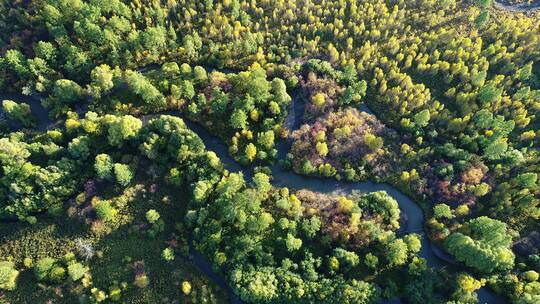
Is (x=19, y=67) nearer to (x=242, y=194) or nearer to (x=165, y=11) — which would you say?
(x=165, y=11)

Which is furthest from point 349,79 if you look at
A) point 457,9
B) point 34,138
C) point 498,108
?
point 34,138

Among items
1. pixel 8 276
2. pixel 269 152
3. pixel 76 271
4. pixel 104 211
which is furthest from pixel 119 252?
pixel 269 152

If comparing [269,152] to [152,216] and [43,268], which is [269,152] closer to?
[152,216]

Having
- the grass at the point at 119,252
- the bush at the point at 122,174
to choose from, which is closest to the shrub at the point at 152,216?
Result: the grass at the point at 119,252

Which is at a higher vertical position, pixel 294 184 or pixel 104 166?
pixel 104 166

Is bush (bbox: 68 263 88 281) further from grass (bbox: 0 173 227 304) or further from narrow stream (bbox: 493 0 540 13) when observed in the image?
narrow stream (bbox: 493 0 540 13)

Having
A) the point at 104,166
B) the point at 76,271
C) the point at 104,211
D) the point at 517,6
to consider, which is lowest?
the point at 76,271

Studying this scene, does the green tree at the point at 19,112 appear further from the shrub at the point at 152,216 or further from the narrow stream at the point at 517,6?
the narrow stream at the point at 517,6
